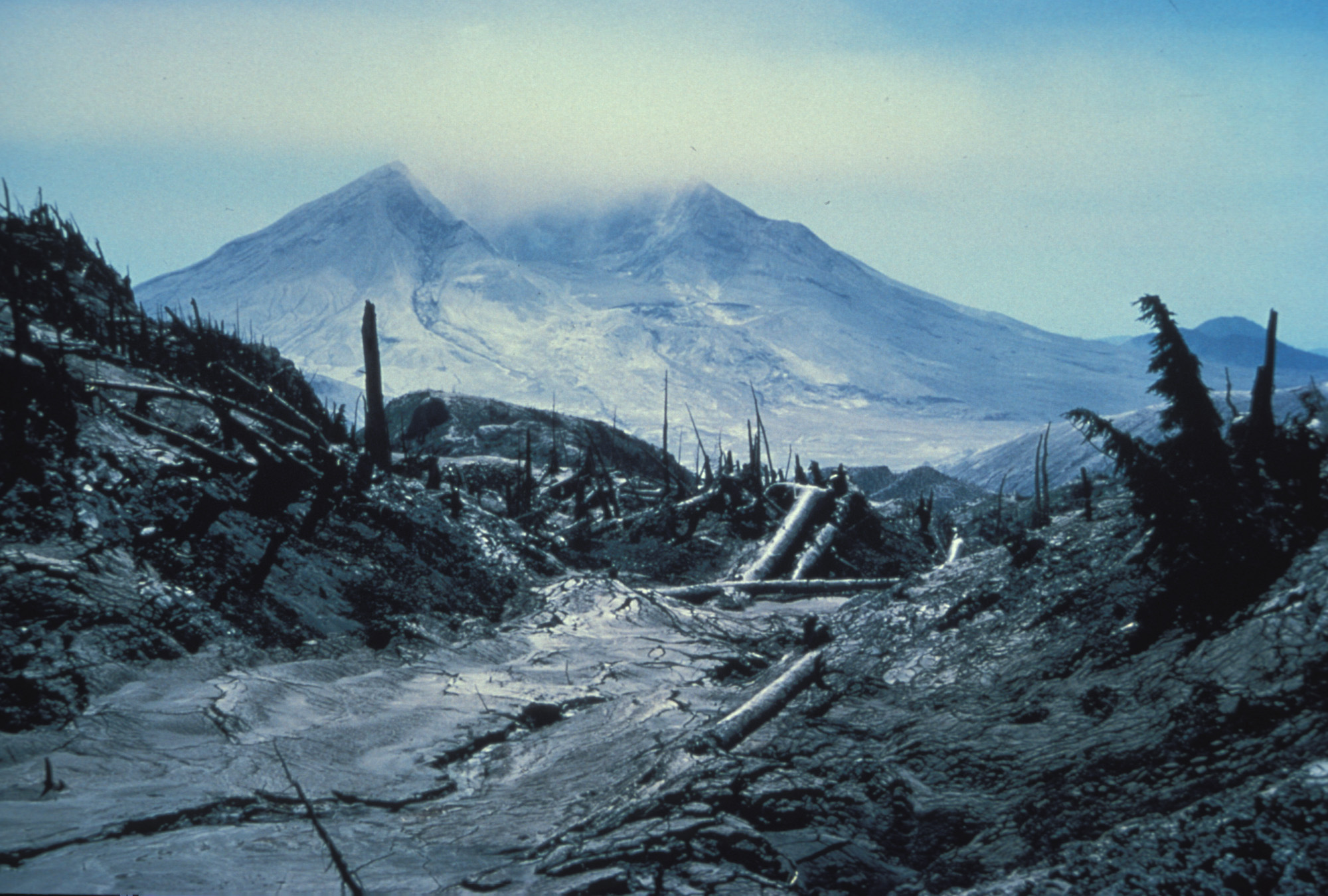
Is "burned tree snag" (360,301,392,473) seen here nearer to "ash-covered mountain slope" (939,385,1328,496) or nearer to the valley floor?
the valley floor

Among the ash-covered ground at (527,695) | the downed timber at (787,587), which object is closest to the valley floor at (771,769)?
the ash-covered ground at (527,695)

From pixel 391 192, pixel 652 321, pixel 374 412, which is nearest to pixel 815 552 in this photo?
pixel 374 412

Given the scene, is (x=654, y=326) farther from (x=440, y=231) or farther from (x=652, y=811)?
(x=652, y=811)

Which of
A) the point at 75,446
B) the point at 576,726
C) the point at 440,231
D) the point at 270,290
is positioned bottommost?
the point at 576,726

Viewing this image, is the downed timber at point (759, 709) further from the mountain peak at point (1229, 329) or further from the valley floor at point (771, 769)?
the mountain peak at point (1229, 329)

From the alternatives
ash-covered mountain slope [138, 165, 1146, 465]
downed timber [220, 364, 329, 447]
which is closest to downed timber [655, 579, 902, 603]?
downed timber [220, 364, 329, 447]

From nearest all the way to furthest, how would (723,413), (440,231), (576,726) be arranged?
(576,726), (723,413), (440,231)

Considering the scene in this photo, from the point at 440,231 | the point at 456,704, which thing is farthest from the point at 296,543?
the point at 440,231
